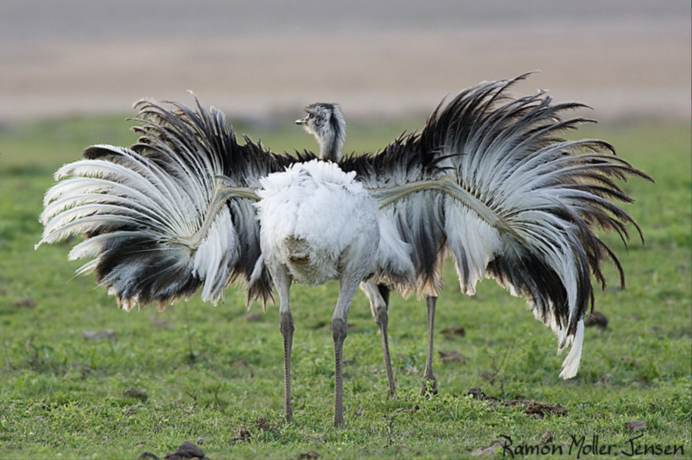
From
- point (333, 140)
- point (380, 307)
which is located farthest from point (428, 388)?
point (333, 140)

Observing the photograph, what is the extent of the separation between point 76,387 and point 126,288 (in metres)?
1.52

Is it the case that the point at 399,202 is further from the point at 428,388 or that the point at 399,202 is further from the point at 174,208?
the point at 174,208

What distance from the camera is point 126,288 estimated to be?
761cm

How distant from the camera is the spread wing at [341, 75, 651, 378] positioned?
7316mm

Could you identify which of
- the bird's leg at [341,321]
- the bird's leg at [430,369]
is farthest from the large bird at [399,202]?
the bird's leg at [430,369]

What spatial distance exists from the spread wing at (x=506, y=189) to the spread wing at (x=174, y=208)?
92 centimetres

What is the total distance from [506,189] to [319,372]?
9.50 feet

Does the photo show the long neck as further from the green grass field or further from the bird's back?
the green grass field

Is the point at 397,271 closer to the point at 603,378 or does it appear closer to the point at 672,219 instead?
the point at 603,378

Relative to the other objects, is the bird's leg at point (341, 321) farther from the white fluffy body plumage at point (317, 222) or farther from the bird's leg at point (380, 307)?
the bird's leg at point (380, 307)

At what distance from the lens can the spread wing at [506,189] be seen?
732 centimetres

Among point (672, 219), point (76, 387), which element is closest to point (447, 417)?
point (76, 387)

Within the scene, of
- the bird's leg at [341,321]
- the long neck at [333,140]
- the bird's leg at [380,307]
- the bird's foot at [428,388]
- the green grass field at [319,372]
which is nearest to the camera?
→ the green grass field at [319,372]

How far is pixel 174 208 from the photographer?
7523mm
